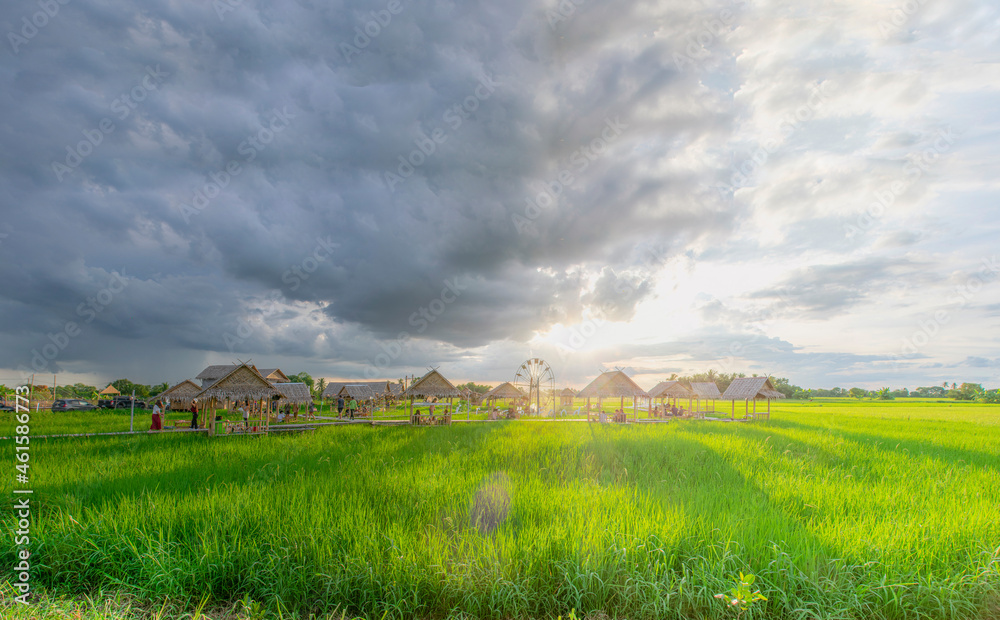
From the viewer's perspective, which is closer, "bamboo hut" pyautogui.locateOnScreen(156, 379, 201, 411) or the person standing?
the person standing

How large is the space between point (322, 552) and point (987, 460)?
15824 mm

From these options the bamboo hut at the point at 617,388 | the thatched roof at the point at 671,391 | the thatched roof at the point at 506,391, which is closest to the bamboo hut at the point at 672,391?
the thatched roof at the point at 671,391

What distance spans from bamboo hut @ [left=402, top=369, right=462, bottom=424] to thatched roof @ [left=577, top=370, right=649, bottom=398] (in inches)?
Answer: 366


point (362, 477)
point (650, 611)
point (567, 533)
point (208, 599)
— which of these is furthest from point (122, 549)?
point (650, 611)

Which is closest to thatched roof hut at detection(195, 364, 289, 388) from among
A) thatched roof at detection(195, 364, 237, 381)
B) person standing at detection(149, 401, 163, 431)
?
thatched roof at detection(195, 364, 237, 381)

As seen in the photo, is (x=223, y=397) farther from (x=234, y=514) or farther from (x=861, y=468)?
(x=861, y=468)

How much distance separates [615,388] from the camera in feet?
87.6

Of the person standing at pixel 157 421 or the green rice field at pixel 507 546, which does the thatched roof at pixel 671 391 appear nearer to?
the green rice field at pixel 507 546

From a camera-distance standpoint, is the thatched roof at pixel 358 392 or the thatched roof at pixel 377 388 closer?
the thatched roof at pixel 358 392

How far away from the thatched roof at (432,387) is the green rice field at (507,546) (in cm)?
1763

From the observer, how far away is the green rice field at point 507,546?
379 centimetres

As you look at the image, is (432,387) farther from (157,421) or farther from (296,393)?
(157,421)

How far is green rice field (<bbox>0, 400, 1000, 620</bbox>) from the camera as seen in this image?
379 cm

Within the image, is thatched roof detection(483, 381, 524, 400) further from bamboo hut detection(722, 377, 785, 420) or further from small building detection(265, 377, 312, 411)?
bamboo hut detection(722, 377, 785, 420)
